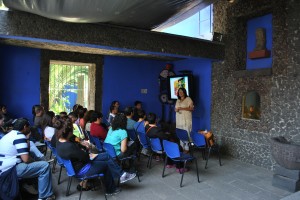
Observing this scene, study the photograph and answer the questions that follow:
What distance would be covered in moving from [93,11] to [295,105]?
352 centimetres

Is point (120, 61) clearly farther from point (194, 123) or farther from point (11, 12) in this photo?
point (11, 12)

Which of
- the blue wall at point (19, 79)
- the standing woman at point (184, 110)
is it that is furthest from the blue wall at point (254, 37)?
the blue wall at point (19, 79)

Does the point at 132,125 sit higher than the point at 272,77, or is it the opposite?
the point at 272,77

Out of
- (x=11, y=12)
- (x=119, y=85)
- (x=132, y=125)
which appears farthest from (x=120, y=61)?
(x=11, y=12)

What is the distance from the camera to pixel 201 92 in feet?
20.3

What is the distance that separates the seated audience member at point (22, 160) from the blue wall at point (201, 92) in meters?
4.10

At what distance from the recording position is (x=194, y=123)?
648 centimetres

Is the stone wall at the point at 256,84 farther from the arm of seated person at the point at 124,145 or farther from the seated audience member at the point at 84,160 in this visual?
the seated audience member at the point at 84,160

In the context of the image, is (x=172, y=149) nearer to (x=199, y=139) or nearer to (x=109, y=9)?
(x=199, y=139)

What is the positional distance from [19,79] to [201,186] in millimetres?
4819

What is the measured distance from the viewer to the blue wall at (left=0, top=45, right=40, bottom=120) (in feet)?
18.1

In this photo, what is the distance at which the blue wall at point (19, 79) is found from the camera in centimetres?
552

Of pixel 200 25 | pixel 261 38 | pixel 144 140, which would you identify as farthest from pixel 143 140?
pixel 200 25

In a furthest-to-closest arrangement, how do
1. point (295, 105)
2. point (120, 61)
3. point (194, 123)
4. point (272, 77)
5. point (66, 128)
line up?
point (120, 61)
point (194, 123)
point (272, 77)
point (295, 105)
point (66, 128)
